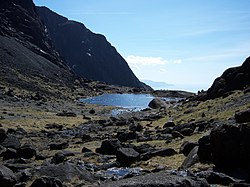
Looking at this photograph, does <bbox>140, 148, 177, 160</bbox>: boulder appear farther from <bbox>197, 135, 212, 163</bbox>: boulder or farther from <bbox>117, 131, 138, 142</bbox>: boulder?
<bbox>117, 131, 138, 142</bbox>: boulder

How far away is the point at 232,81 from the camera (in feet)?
253

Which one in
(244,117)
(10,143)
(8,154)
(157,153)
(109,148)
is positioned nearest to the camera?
(157,153)

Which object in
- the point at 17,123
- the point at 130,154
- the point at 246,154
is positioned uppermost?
the point at 246,154

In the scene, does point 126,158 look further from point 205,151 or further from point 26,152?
point 26,152

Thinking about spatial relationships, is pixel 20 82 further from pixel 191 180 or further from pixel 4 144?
pixel 191 180

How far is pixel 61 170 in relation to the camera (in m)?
21.9

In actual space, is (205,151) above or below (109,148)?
above

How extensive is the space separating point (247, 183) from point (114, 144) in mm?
18373

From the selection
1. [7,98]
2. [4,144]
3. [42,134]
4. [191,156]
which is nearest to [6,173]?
[191,156]

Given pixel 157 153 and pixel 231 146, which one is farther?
pixel 157 153

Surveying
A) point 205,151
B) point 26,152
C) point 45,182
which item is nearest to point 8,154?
point 26,152

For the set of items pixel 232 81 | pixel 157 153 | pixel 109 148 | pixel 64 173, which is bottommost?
pixel 109 148

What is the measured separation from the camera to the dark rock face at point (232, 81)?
2953 inches

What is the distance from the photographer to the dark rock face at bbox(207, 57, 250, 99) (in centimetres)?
7500
